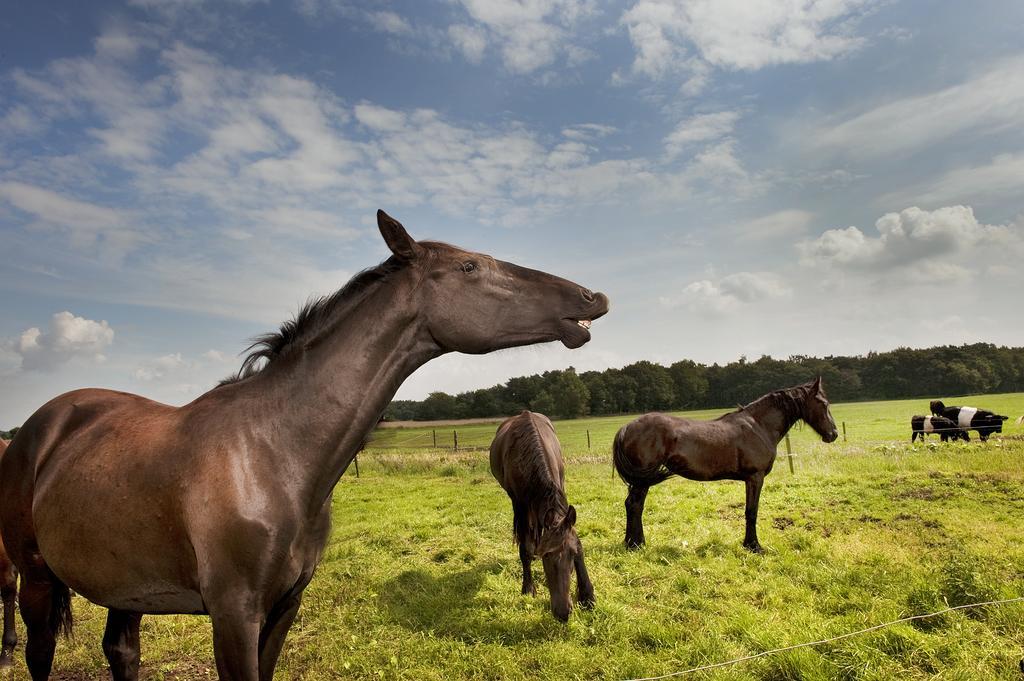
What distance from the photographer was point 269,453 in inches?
91.4

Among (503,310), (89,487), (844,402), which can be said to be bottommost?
(844,402)

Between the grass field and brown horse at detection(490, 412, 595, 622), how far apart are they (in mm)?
305

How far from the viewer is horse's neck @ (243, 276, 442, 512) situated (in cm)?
237

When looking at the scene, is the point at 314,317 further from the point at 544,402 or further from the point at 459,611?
the point at 544,402

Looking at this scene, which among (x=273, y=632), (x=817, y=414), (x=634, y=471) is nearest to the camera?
(x=273, y=632)

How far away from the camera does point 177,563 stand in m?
2.33

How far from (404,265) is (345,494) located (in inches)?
→ 535

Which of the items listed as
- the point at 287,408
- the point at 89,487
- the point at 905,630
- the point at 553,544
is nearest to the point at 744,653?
Result: the point at 905,630

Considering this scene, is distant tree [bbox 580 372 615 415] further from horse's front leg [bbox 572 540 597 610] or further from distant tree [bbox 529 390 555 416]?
horse's front leg [bbox 572 540 597 610]

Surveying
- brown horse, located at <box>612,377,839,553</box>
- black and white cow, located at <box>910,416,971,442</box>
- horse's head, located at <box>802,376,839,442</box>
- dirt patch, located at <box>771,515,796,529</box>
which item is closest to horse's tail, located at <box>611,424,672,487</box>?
brown horse, located at <box>612,377,839,553</box>

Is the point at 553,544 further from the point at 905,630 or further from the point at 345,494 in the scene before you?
the point at 345,494

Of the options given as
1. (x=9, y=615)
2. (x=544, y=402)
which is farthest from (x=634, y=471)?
(x=544, y=402)

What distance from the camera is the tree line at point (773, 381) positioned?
33078 mm

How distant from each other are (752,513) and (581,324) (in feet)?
22.3
